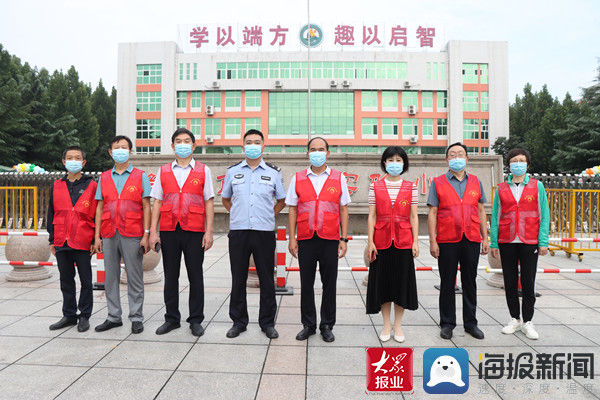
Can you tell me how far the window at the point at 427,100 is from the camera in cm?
4000

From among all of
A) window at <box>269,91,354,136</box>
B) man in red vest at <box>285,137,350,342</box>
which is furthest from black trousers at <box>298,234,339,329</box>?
window at <box>269,91,354,136</box>

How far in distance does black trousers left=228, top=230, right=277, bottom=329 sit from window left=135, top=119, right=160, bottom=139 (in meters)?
40.6

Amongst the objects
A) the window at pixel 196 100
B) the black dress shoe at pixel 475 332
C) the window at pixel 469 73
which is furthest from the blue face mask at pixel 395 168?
the window at pixel 469 73

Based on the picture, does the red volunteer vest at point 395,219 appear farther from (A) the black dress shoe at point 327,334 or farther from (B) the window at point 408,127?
(B) the window at point 408,127

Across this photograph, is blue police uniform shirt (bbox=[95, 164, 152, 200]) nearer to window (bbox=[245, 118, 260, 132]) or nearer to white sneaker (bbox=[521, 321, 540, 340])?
white sneaker (bbox=[521, 321, 540, 340])

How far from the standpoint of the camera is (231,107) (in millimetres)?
40062

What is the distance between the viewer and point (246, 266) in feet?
12.3

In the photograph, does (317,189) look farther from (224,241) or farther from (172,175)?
(224,241)

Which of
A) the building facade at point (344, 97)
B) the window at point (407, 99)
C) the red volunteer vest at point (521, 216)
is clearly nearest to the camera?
the red volunteer vest at point (521, 216)

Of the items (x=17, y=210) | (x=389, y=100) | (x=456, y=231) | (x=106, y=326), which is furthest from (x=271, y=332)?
(x=389, y=100)

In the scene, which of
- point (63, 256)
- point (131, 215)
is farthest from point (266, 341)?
point (63, 256)

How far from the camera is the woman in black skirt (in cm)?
344

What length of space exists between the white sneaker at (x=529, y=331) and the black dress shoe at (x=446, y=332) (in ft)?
2.48

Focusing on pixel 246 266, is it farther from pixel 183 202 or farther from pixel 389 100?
pixel 389 100
